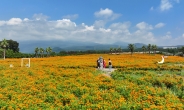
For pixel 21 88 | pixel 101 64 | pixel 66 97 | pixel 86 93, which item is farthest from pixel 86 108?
pixel 101 64

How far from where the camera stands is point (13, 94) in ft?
43.7

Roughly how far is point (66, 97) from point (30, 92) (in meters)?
3.08

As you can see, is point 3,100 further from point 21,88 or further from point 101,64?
point 101,64

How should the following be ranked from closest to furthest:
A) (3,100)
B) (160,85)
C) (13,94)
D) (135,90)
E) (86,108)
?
(86,108) < (3,100) < (13,94) < (135,90) < (160,85)

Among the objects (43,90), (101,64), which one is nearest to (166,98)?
(43,90)

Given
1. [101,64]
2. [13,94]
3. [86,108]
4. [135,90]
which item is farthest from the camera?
[101,64]

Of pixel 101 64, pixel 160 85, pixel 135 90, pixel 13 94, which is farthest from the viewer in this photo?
pixel 101 64

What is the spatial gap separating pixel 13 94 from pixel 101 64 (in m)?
20.2

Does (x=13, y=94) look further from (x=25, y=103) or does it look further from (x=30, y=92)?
(x=25, y=103)

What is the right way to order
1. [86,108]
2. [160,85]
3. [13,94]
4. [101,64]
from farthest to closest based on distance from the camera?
1. [101,64]
2. [160,85]
3. [13,94]
4. [86,108]

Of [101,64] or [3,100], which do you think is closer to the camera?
[3,100]

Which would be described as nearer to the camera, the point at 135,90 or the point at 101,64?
the point at 135,90

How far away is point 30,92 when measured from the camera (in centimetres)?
1402

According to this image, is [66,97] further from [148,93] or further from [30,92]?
[148,93]
